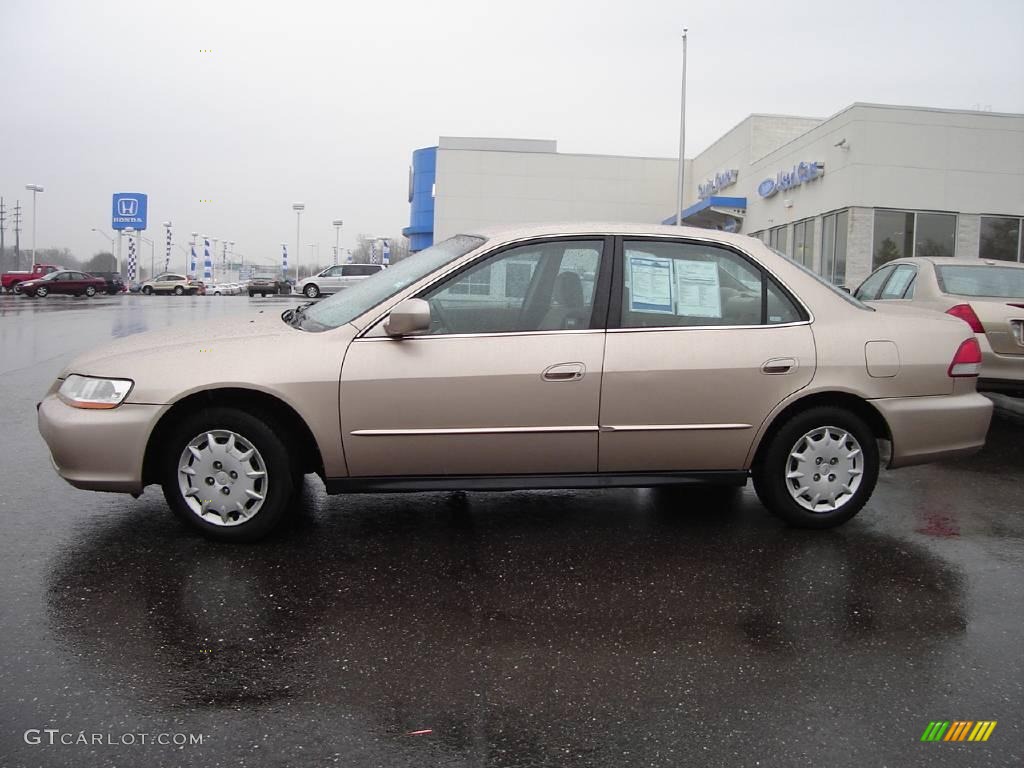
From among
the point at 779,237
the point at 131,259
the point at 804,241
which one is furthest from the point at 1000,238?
the point at 131,259

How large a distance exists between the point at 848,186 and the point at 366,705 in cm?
2400

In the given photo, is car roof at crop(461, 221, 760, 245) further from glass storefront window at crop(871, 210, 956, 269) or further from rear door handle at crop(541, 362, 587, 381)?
glass storefront window at crop(871, 210, 956, 269)

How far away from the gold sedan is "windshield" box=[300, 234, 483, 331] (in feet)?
0.08

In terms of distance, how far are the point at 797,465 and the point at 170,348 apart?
3.31 m

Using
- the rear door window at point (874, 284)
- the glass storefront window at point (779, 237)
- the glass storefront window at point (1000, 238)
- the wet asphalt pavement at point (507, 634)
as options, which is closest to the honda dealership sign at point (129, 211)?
the glass storefront window at point (779, 237)

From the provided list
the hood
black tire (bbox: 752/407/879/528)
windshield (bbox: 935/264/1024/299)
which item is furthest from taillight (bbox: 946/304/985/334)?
the hood

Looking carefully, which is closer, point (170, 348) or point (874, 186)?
point (170, 348)

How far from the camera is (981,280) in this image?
348 inches

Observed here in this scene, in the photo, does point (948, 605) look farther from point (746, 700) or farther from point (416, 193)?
point (416, 193)

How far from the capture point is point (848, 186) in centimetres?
2419

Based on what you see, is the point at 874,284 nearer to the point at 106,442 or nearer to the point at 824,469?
the point at 824,469
